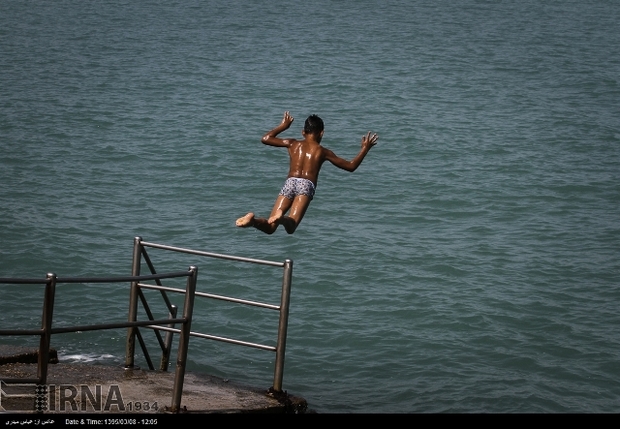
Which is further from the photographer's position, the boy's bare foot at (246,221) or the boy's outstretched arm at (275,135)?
the boy's outstretched arm at (275,135)

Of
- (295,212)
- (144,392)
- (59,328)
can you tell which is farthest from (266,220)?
(59,328)

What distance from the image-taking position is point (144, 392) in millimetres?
10188

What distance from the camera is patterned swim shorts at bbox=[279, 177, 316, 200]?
13.0 metres

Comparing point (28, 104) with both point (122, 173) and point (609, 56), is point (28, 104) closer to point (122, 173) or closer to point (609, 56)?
point (122, 173)

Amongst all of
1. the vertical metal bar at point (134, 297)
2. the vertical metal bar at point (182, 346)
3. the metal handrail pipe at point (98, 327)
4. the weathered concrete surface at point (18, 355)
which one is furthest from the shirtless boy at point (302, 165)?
the metal handrail pipe at point (98, 327)

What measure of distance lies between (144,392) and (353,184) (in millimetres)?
22073

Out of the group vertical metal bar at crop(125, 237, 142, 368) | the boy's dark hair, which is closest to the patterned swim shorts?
the boy's dark hair

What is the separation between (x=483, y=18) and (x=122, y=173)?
2938 cm

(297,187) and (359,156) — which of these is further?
(297,187)

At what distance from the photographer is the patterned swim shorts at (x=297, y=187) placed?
42.8 ft

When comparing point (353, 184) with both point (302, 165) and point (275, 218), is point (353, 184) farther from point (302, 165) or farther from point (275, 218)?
point (275, 218)

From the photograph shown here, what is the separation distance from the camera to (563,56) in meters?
49.0

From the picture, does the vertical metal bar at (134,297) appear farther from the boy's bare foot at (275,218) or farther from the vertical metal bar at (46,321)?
the vertical metal bar at (46,321)

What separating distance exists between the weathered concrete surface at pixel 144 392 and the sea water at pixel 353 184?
16.0 feet
